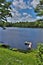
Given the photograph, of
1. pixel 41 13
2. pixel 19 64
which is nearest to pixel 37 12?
pixel 41 13

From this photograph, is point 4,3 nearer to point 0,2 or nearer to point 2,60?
point 0,2

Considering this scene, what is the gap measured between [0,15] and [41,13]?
132 inches

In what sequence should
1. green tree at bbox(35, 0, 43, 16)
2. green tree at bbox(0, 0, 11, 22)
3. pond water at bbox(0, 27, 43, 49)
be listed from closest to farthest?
green tree at bbox(35, 0, 43, 16) < green tree at bbox(0, 0, 11, 22) < pond water at bbox(0, 27, 43, 49)

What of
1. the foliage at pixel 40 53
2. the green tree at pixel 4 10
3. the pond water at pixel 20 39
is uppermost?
the green tree at pixel 4 10

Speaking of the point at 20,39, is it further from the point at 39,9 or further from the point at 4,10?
the point at 39,9

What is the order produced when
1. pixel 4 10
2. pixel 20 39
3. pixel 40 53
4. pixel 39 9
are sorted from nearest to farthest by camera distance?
pixel 40 53
pixel 39 9
pixel 4 10
pixel 20 39

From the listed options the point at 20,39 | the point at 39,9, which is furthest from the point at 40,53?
the point at 20,39

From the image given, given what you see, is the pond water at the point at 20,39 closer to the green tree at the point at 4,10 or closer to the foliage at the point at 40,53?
the green tree at the point at 4,10

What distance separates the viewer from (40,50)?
8422mm

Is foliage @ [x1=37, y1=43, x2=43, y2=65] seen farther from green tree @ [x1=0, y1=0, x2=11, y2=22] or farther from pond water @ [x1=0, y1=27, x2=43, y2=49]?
pond water @ [x1=0, y1=27, x2=43, y2=49]

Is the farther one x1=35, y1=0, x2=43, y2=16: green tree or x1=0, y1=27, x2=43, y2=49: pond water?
x1=0, y1=27, x2=43, y2=49: pond water

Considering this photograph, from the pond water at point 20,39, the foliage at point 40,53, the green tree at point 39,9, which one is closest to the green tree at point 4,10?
the green tree at point 39,9

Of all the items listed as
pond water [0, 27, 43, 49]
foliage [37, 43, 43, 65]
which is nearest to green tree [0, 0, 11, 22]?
foliage [37, 43, 43, 65]

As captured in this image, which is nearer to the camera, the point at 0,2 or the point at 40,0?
the point at 40,0
